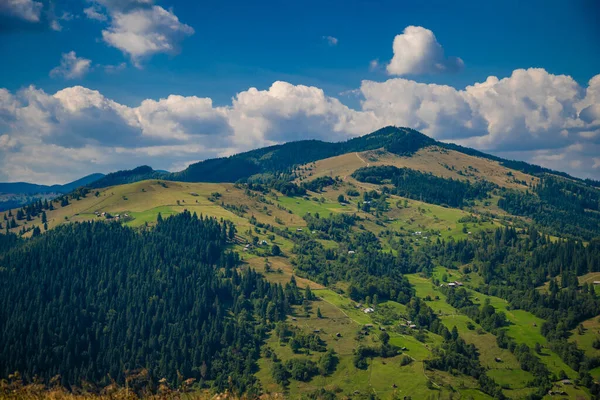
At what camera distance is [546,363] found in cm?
18412

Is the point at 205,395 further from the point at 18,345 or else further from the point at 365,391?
the point at 18,345

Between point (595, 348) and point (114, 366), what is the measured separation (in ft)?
639

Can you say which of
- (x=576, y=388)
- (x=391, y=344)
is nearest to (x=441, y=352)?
(x=391, y=344)

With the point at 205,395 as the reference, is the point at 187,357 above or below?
below

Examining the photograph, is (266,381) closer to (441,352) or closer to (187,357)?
(187,357)

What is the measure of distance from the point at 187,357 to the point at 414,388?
93.1 metres

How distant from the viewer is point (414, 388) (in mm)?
153000

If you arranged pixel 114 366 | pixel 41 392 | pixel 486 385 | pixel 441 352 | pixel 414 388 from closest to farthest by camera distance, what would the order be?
1. pixel 41 392
2. pixel 414 388
3. pixel 486 385
4. pixel 441 352
5. pixel 114 366

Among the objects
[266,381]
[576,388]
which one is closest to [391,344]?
[266,381]

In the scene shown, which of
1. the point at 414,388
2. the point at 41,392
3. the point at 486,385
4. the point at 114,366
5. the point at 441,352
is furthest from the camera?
the point at 114,366

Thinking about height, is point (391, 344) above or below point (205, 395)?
below

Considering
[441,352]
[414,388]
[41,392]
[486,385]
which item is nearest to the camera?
[41,392]

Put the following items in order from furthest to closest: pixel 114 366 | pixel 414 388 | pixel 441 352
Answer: pixel 114 366 → pixel 441 352 → pixel 414 388

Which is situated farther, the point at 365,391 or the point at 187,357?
the point at 187,357
